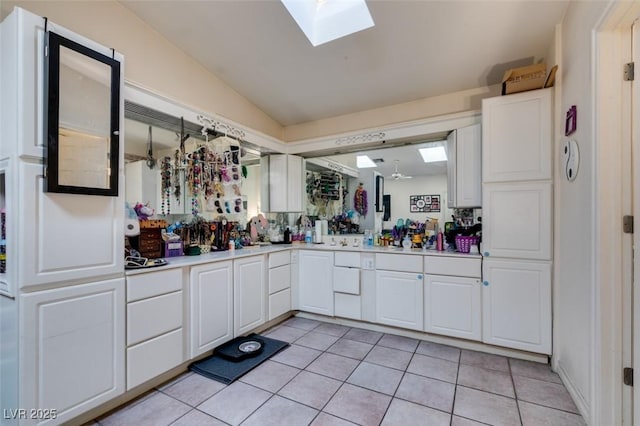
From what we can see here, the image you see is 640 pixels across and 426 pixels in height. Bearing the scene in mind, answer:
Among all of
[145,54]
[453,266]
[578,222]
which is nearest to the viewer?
[578,222]

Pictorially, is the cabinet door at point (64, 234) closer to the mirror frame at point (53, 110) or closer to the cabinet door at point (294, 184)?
the mirror frame at point (53, 110)

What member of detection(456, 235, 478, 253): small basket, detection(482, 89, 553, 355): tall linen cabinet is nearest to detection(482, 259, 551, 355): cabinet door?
detection(482, 89, 553, 355): tall linen cabinet

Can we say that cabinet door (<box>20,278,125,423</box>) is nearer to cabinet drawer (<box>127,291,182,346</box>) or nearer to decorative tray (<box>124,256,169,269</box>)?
cabinet drawer (<box>127,291,182,346</box>)

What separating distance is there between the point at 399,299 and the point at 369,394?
3.60ft

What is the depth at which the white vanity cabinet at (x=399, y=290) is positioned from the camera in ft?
9.20

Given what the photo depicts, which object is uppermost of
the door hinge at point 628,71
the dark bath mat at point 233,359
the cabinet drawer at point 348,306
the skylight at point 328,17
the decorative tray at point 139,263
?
the skylight at point 328,17

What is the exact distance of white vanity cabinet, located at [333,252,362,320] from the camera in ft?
10.2

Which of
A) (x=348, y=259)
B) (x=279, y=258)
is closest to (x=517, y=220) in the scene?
(x=348, y=259)

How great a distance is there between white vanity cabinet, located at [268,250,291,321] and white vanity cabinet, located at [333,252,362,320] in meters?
0.58

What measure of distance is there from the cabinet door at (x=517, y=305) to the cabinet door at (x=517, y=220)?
11 cm

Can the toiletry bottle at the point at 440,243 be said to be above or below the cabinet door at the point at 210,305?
above

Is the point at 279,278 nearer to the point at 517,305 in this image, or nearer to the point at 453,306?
the point at 453,306

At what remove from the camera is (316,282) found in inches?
133

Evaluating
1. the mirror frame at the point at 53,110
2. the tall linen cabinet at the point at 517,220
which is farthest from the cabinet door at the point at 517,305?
the mirror frame at the point at 53,110
